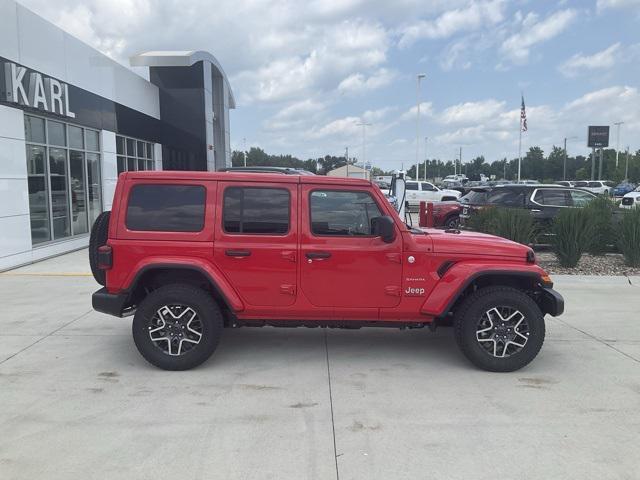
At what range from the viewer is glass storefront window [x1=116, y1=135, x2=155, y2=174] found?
1620cm

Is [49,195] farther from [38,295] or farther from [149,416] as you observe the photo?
[149,416]

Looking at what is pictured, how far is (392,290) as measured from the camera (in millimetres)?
4812

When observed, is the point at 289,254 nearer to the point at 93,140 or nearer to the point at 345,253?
the point at 345,253

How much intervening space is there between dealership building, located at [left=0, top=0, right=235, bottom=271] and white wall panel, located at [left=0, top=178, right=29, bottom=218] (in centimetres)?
2

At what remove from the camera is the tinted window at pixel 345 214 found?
4828 mm

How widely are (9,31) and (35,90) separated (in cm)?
116

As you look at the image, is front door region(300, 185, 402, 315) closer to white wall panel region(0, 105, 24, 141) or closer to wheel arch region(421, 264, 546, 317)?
wheel arch region(421, 264, 546, 317)

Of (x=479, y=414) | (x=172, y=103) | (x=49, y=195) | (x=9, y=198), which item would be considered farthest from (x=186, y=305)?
(x=172, y=103)

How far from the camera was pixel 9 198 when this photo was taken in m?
10.1

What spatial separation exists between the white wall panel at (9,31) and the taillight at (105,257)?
711cm

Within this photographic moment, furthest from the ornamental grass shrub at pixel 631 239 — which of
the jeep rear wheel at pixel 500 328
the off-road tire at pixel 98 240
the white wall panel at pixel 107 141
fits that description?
the white wall panel at pixel 107 141

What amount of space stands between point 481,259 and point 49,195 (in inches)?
403

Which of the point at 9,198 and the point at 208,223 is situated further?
the point at 9,198

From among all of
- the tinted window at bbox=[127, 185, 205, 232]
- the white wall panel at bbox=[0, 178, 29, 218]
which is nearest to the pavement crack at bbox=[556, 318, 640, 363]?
the tinted window at bbox=[127, 185, 205, 232]
